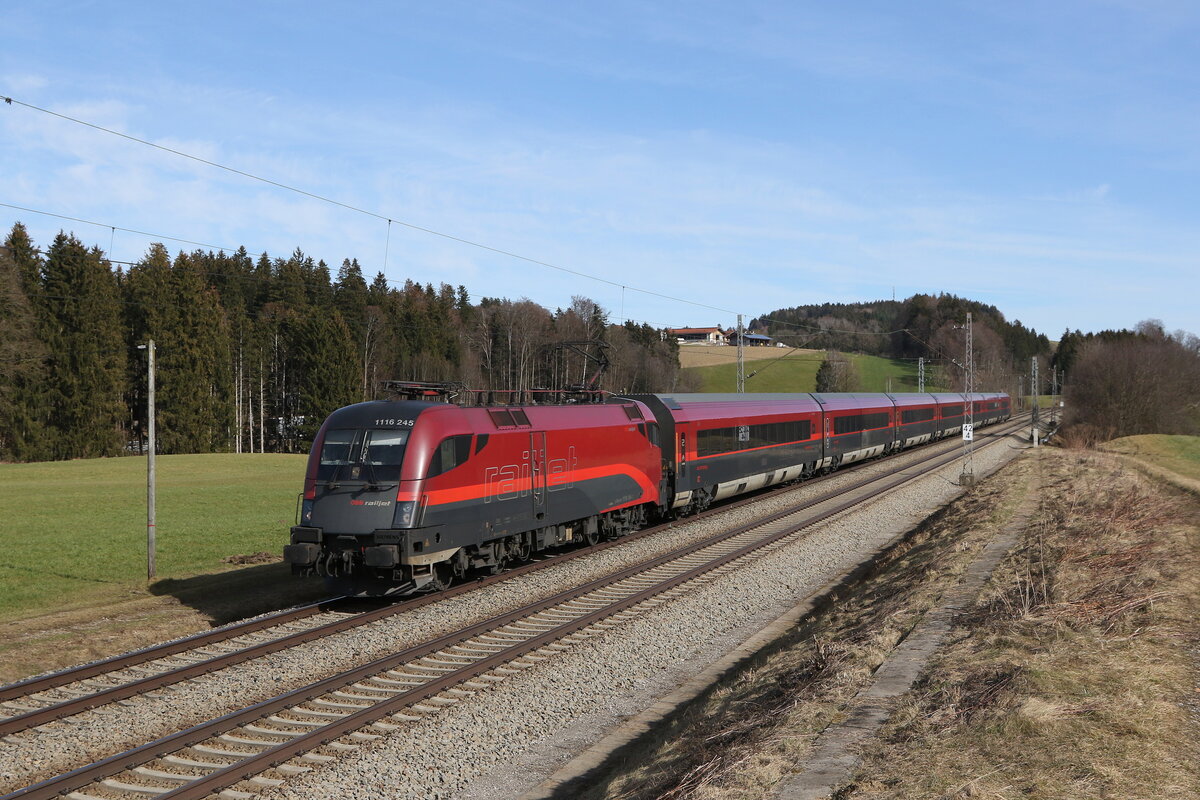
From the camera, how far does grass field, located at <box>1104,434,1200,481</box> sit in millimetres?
48172

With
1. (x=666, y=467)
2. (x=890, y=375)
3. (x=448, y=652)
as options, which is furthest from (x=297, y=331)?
(x=890, y=375)

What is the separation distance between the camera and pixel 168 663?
11969mm

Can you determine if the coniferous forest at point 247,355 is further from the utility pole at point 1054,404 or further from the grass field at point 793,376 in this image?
the grass field at point 793,376

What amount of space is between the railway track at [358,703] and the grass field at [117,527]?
8.30 metres

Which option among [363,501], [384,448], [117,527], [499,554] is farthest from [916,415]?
[363,501]

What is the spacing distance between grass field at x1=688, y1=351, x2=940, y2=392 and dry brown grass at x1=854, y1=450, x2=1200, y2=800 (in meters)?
111

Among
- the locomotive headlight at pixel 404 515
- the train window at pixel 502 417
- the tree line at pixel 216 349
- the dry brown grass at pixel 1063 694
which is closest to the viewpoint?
the dry brown grass at pixel 1063 694

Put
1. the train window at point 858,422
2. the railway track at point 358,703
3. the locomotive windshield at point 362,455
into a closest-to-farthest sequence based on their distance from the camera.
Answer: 1. the railway track at point 358,703
2. the locomotive windshield at point 362,455
3. the train window at point 858,422

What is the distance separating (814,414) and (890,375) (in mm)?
111901

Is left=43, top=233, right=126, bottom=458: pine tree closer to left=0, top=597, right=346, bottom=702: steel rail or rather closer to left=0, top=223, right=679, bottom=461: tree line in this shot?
left=0, top=223, right=679, bottom=461: tree line

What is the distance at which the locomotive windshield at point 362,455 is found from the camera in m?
14.9

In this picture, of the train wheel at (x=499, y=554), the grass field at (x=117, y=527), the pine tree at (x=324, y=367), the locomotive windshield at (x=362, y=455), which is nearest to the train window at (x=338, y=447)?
the locomotive windshield at (x=362, y=455)

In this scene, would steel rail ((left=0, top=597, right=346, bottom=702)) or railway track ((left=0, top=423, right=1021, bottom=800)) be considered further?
steel rail ((left=0, top=597, right=346, bottom=702))

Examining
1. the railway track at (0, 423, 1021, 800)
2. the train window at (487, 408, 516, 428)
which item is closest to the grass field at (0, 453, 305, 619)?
the train window at (487, 408, 516, 428)
